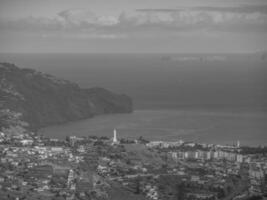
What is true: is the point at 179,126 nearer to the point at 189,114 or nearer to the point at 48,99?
the point at 189,114

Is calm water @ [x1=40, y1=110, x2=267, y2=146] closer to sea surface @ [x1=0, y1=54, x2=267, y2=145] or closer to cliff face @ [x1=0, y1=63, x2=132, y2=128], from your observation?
sea surface @ [x1=0, y1=54, x2=267, y2=145]

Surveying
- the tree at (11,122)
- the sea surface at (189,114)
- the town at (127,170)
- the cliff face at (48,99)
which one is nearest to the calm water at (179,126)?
the sea surface at (189,114)

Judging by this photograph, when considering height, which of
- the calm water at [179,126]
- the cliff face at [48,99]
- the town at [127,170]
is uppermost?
the cliff face at [48,99]

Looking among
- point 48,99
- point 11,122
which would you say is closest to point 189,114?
point 48,99

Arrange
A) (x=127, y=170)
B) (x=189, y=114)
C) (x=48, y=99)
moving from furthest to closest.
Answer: (x=189, y=114) < (x=48, y=99) < (x=127, y=170)

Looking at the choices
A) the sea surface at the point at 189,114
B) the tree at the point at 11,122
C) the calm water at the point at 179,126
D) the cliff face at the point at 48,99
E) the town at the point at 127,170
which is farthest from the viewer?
the cliff face at the point at 48,99

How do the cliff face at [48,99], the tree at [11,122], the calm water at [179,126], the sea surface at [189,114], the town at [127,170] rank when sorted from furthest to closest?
the cliff face at [48,99] < the sea surface at [189,114] < the calm water at [179,126] < the tree at [11,122] < the town at [127,170]

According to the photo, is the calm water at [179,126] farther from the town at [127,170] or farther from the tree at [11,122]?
the town at [127,170]
